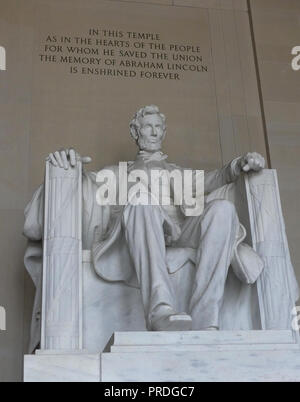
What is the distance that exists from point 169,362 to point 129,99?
11.3ft

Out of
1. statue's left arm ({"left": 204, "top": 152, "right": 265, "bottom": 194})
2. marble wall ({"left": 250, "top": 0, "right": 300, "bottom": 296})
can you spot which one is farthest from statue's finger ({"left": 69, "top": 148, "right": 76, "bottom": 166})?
marble wall ({"left": 250, "top": 0, "right": 300, "bottom": 296})

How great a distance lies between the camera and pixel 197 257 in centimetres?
370

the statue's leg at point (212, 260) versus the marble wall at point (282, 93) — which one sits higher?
the marble wall at point (282, 93)

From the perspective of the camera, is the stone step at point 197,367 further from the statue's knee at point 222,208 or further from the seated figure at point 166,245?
the statue's knee at point 222,208

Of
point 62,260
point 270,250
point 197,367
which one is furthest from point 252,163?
point 197,367

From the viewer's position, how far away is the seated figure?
346 cm

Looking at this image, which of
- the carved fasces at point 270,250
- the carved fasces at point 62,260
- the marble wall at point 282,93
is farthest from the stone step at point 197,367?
the marble wall at point 282,93

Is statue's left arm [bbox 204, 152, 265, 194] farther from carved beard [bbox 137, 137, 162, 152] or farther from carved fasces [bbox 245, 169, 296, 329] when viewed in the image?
carved beard [bbox 137, 137, 162, 152]

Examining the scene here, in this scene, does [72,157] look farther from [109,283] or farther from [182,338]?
[182,338]

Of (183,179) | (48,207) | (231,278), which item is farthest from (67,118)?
(231,278)

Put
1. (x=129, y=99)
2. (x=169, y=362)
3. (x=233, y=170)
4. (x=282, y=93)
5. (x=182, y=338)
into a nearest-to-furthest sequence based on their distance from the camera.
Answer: (x=169, y=362) → (x=182, y=338) → (x=233, y=170) → (x=129, y=99) → (x=282, y=93)

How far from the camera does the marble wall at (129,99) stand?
5703mm

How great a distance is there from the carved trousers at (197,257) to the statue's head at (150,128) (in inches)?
41.4
